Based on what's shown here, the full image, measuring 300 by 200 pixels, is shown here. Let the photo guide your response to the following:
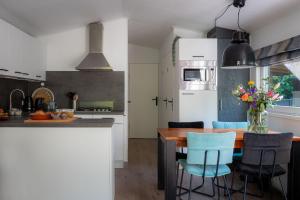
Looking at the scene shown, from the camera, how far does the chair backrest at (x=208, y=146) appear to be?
2355 millimetres

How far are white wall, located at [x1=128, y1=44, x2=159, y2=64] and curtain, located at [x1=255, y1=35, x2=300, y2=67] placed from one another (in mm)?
3436

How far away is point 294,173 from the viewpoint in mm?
2693

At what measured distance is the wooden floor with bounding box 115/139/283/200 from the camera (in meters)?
3.06

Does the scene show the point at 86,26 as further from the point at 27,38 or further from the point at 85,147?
the point at 85,147

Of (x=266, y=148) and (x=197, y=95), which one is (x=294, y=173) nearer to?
(x=266, y=148)

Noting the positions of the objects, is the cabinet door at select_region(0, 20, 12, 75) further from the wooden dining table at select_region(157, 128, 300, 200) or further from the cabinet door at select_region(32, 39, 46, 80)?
the wooden dining table at select_region(157, 128, 300, 200)

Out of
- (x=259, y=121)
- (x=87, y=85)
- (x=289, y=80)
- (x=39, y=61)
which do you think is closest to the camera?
(x=259, y=121)

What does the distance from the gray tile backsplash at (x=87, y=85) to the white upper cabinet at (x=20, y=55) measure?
0.26m

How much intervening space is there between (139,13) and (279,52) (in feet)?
7.30

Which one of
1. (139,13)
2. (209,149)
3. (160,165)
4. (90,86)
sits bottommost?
(160,165)

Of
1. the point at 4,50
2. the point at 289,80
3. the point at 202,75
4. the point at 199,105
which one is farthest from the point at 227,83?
the point at 4,50

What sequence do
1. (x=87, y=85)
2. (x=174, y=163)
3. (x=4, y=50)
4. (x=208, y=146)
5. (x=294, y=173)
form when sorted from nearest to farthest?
(x=208, y=146), (x=174, y=163), (x=294, y=173), (x=4, y=50), (x=87, y=85)

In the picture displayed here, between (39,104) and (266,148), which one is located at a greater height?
(39,104)

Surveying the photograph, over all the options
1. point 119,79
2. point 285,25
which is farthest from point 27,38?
point 285,25
